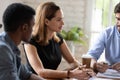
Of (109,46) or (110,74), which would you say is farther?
(109,46)

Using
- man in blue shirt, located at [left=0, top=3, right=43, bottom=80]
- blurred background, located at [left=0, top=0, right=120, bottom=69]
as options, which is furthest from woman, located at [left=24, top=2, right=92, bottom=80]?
blurred background, located at [left=0, top=0, right=120, bottom=69]

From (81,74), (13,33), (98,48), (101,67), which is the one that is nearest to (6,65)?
(13,33)

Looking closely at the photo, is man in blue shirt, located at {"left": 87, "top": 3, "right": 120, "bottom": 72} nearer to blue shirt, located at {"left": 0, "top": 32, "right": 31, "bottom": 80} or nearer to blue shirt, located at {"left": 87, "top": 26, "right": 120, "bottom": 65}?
blue shirt, located at {"left": 87, "top": 26, "right": 120, "bottom": 65}

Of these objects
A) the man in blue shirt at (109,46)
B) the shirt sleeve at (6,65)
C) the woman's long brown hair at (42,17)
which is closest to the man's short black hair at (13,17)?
the shirt sleeve at (6,65)

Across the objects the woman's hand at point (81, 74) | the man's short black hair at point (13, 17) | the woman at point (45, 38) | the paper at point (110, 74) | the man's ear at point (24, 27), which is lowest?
the paper at point (110, 74)

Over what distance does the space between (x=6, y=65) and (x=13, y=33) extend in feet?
0.66

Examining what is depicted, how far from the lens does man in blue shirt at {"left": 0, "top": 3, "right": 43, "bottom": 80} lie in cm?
120

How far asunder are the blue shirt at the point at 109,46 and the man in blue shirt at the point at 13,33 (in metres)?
1.25

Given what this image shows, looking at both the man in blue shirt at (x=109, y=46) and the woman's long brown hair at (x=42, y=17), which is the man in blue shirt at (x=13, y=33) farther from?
the man in blue shirt at (x=109, y=46)

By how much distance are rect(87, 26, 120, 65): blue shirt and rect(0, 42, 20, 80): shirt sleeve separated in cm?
138

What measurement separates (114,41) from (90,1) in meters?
1.54

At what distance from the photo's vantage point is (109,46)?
2512 mm

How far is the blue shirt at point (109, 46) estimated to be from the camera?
2481 millimetres

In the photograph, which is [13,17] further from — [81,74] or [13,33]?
[81,74]
